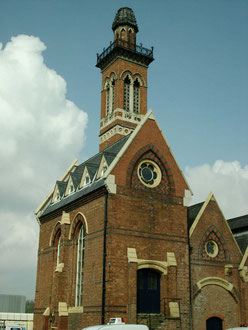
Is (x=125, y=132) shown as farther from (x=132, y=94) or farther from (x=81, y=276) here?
(x=81, y=276)

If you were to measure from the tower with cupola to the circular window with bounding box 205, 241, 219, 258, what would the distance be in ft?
45.6

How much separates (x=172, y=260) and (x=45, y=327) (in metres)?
13.0

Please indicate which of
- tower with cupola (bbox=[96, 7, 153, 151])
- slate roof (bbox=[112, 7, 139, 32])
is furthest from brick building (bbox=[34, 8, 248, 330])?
slate roof (bbox=[112, 7, 139, 32])

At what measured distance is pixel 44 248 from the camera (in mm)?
40094

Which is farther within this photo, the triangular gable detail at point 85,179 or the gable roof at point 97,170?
the triangular gable detail at point 85,179

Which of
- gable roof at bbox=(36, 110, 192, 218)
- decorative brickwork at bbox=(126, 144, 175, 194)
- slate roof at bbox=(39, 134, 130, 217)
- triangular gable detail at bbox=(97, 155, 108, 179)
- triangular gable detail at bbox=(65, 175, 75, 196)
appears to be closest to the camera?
gable roof at bbox=(36, 110, 192, 218)

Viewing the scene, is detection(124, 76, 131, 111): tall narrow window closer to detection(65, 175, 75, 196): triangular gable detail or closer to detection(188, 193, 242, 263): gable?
detection(65, 175, 75, 196): triangular gable detail

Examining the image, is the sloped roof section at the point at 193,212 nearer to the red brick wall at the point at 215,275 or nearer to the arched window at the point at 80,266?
the red brick wall at the point at 215,275

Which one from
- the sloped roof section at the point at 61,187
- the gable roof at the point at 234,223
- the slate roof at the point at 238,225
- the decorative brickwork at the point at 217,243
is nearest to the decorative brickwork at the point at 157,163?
the gable roof at the point at 234,223

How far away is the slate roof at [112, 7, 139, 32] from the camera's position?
159 ft

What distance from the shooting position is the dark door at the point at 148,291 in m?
30.5

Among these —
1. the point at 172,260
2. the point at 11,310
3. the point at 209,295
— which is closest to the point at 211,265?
the point at 209,295

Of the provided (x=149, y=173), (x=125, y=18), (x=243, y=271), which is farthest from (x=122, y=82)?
(x=243, y=271)

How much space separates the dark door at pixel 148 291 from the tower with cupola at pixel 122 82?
15805 millimetres
